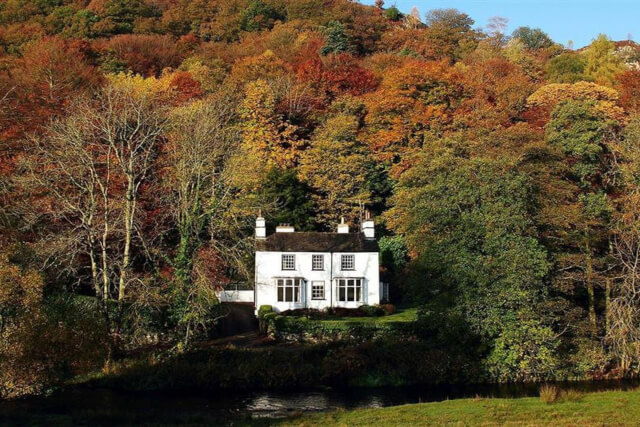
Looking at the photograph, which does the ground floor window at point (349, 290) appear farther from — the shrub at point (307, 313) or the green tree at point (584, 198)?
the green tree at point (584, 198)

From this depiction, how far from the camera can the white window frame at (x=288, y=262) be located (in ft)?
153

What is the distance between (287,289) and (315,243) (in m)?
3.84

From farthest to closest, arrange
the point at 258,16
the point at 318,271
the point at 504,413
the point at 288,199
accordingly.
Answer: the point at 258,16 < the point at 288,199 < the point at 318,271 < the point at 504,413

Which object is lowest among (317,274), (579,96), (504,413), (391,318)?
(504,413)

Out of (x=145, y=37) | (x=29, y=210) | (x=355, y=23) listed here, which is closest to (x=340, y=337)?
(x=29, y=210)

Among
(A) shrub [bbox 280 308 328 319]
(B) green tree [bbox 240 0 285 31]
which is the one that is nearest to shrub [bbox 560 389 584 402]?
(A) shrub [bbox 280 308 328 319]

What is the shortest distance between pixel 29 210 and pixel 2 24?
228 ft

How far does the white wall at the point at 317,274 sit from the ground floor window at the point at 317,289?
8.9 inches

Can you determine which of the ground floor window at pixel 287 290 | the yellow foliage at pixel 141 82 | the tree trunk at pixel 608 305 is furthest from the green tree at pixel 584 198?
the yellow foliage at pixel 141 82

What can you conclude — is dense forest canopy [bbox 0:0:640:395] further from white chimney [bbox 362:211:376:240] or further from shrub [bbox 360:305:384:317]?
shrub [bbox 360:305:384:317]

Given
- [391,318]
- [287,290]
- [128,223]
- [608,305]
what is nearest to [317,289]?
[287,290]

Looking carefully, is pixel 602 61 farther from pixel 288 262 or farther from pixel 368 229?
pixel 288 262

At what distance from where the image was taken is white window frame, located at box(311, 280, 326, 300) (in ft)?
154

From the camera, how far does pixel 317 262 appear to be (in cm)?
4703
